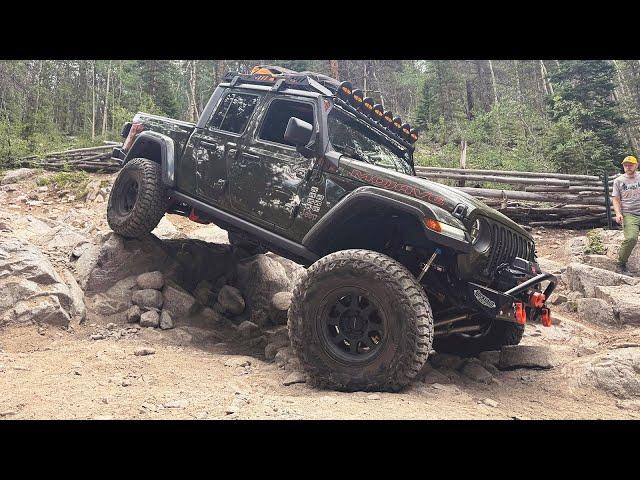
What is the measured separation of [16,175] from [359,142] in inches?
459

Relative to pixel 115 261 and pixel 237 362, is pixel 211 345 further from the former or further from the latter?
pixel 115 261

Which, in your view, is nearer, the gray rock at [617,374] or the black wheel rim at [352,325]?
the black wheel rim at [352,325]

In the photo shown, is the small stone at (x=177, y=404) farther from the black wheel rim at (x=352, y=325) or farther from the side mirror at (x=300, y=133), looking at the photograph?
the side mirror at (x=300, y=133)

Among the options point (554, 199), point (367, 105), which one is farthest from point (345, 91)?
point (554, 199)

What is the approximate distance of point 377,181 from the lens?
4.07 m

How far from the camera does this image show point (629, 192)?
7.04 m

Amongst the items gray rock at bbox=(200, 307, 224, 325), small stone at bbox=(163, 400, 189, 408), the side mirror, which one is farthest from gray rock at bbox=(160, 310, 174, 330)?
the side mirror

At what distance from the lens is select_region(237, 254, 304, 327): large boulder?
19.9ft

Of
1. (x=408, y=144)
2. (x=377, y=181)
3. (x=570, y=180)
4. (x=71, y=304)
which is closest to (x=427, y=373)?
(x=377, y=181)

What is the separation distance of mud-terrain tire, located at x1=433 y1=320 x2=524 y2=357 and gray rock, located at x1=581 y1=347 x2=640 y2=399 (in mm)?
758

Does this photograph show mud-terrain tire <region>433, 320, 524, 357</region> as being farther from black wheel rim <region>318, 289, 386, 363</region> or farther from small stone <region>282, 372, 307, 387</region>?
small stone <region>282, 372, 307, 387</region>

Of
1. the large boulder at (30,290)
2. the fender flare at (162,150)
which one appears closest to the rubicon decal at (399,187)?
the fender flare at (162,150)

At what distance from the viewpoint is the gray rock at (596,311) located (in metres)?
6.29

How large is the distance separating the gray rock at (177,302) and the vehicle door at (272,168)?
1.51 m
